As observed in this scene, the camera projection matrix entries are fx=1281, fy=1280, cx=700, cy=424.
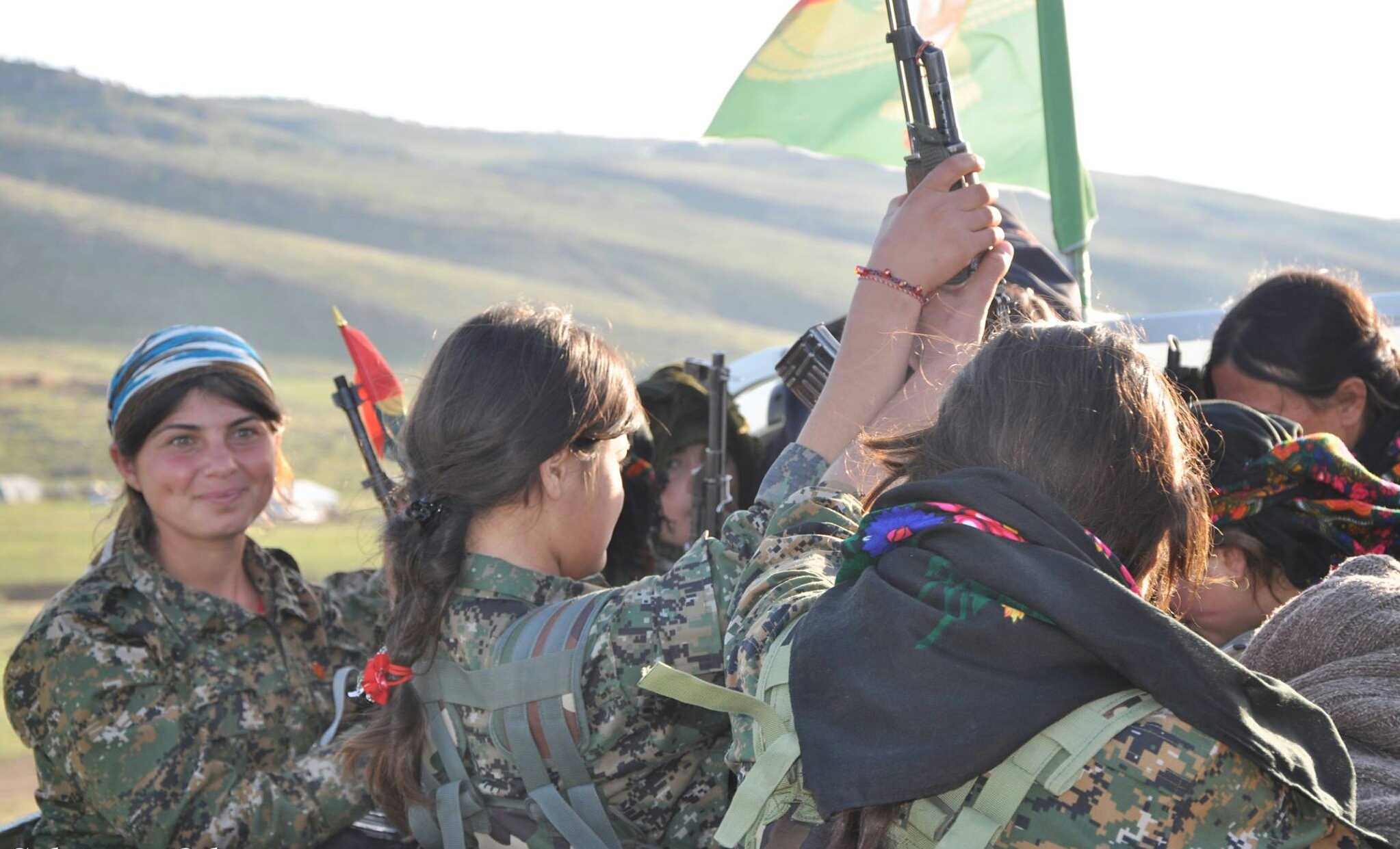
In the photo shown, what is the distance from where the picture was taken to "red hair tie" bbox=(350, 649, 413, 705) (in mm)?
2377

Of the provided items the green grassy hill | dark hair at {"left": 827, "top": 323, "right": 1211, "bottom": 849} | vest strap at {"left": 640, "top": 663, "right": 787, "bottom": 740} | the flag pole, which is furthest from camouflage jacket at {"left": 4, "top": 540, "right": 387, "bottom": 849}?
the green grassy hill

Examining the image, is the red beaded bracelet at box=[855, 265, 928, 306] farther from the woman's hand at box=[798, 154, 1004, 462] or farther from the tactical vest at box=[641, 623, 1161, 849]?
the tactical vest at box=[641, 623, 1161, 849]

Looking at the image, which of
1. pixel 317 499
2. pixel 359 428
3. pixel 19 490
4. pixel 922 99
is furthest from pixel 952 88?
pixel 19 490

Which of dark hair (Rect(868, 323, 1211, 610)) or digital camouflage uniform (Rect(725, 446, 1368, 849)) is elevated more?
dark hair (Rect(868, 323, 1211, 610))

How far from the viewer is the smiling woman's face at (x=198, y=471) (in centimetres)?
332

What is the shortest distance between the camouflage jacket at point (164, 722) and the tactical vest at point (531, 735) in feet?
1.89

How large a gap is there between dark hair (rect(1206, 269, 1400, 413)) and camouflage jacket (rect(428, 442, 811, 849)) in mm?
1741

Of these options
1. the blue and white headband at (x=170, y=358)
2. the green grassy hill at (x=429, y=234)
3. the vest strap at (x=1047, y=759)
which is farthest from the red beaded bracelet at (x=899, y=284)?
the green grassy hill at (x=429, y=234)

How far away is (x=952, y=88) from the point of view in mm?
3777

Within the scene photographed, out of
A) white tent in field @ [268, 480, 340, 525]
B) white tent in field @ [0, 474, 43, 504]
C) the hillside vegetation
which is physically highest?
the hillside vegetation

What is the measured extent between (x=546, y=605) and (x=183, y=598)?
1346mm

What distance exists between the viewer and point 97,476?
96.7 feet

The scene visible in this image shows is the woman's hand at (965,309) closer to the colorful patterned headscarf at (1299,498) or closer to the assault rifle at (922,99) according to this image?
the assault rifle at (922,99)

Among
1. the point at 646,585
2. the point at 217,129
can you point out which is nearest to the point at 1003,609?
the point at 646,585
